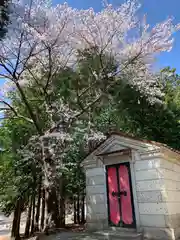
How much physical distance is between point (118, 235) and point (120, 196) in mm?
1138

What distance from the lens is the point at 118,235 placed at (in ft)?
18.4

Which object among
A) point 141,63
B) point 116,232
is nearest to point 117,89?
point 141,63

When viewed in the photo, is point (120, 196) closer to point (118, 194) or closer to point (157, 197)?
point (118, 194)

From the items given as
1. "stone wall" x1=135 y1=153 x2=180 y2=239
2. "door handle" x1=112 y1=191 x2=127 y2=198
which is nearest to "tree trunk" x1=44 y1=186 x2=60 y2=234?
"door handle" x1=112 y1=191 x2=127 y2=198

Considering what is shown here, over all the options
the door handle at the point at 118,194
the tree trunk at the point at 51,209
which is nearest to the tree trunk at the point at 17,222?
the tree trunk at the point at 51,209

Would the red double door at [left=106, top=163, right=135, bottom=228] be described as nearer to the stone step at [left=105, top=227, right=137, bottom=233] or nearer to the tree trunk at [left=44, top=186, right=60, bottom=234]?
the stone step at [left=105, top=227, right=137, bottom=233]

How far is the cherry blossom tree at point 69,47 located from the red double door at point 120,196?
7.02ft

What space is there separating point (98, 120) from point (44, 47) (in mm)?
5275

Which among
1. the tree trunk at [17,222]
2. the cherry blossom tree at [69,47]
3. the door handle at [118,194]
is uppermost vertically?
the cherry blossom tree at [69,47]

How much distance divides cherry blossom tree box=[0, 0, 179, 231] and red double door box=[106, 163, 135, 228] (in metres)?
2.14

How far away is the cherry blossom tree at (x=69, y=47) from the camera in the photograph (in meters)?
7.23

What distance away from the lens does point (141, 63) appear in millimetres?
8648

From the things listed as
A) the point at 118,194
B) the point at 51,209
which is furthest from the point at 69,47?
the point at 51,209

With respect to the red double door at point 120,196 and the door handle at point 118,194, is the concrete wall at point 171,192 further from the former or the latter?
the door handle at point 118,194
